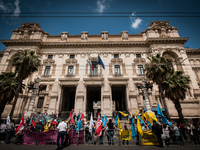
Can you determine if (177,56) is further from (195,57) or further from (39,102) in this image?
(39,102)

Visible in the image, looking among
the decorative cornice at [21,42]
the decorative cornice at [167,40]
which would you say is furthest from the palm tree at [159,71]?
the decorative cornice at [21,42]

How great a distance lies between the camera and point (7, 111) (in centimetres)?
1898

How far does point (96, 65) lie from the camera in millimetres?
23703

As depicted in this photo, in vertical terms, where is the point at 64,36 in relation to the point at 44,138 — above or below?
above

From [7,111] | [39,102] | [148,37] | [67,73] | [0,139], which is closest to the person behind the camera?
[0,139]

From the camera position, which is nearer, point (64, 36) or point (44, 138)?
point (44, 138)

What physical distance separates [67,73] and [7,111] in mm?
12361

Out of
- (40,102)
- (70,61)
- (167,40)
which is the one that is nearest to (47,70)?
(70,61)

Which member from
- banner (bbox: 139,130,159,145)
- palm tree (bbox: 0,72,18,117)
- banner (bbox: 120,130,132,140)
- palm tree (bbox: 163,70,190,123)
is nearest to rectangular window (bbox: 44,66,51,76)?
palm tree (bbox: 0,72,18,117)

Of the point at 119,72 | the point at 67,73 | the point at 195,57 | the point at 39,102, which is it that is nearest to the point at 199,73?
the point at 195,57

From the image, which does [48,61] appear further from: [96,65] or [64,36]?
[96,65]

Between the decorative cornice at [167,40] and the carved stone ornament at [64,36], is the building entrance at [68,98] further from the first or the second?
the decorative cornice at [167,40]

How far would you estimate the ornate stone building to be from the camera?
19844mm

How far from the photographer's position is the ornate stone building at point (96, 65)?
65.1ft
